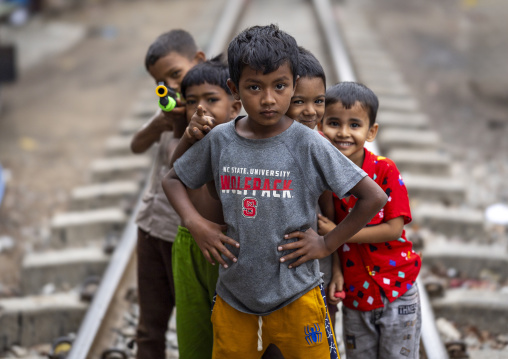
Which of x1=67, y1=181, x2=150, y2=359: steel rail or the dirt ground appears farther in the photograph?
the dirt ground

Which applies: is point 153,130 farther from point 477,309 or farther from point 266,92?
Answer: point 477,309

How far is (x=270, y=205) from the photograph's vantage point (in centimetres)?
206

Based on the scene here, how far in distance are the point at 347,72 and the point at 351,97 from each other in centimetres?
414

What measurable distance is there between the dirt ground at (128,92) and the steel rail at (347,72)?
1210 millimetres

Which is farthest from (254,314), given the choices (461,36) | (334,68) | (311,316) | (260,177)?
(461,36)

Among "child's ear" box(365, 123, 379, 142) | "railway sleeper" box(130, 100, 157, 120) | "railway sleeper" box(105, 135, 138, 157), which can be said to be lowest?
"child's ear" box(365, 123, 379, 142)

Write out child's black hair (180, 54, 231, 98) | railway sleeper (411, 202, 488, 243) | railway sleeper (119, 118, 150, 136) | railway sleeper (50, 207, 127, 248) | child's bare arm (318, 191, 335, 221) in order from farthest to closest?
railway sleeper (119, 118, 150, 136) < railway sleeper (50, 207, 127, 248) < railway sleeper (411, 202, 488, 243) < child's black hair (180, 54, 231, 98) < child's bare arm (318, 191, 335, 221)

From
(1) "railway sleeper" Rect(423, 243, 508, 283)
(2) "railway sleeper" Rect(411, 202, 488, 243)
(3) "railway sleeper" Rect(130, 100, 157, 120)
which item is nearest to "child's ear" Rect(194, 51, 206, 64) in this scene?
(1) "railway sleeper" Rect(423, 243, 508, 283)

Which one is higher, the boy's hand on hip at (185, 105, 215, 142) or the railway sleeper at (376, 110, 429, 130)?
the railway sleeper at (376, 110, 429, 130)

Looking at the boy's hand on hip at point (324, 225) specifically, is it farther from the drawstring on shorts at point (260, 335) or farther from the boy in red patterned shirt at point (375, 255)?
the drawstring on shorts at point (260, 335)

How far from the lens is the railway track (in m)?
3.40

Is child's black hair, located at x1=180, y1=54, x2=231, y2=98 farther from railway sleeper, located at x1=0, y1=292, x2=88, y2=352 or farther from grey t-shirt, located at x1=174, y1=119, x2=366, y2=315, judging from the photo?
railway sleeper, located at x1=0, y1=292, x2=88, y2=352

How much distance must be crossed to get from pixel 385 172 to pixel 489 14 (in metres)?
10.3

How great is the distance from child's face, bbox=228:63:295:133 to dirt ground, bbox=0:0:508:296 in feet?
10.1
